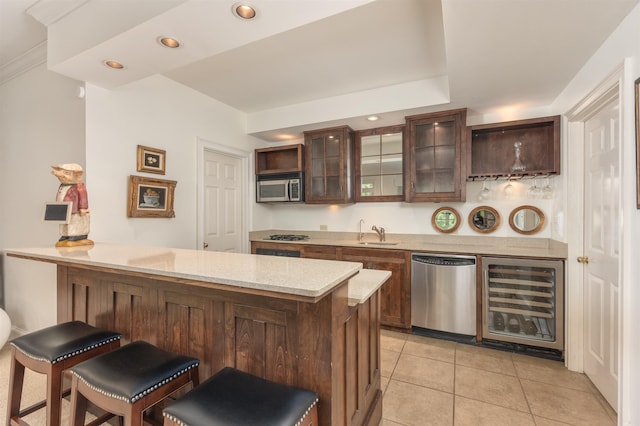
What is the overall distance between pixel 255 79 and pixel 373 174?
5.80 feet

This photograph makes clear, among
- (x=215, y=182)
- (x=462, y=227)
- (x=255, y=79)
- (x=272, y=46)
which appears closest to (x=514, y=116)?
(x=462, y=227)

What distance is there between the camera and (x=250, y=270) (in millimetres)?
1169

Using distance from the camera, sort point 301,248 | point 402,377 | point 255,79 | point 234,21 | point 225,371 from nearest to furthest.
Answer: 1. point 225,371
2. point 234,21
3. point 402,377
4. point 255,79
5. point 301,248

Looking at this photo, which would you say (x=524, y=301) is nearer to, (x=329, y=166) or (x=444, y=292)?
(x=444, y=292)

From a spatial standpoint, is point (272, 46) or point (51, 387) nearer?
point (51, 387)

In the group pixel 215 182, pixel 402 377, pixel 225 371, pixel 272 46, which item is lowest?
pixel 402 377

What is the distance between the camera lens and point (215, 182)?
11.7ft

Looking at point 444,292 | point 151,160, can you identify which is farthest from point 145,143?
point 444,292

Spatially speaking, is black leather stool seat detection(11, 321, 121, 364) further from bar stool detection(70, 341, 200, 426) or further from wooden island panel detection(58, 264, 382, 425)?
bar stool detection(70, 341, 200, 426)

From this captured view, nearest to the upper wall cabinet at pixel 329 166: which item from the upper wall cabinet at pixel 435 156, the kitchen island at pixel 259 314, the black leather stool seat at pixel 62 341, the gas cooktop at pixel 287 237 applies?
the gas cooktop at pixel 287 237

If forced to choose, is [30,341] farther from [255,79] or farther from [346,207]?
[346,207]

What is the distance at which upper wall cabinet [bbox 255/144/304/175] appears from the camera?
4.04 metres

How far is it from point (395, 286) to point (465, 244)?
97cm

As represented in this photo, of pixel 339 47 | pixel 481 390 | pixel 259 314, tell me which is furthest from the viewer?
pixel 339 47
